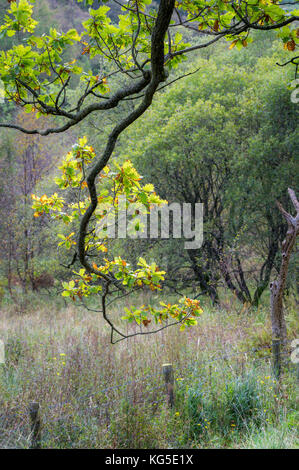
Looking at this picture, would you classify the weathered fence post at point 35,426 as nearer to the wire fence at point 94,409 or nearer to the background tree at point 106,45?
the wire fence at point 94,409

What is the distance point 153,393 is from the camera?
14.0 feet

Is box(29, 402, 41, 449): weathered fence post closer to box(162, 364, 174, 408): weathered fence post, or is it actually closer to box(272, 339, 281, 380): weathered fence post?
box(162, 364, 174, 408): weathered fence post

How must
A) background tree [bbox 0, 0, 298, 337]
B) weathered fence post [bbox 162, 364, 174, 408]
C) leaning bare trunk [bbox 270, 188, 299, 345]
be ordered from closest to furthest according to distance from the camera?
1. background tree [bbox 0, 0, 298, 337]
2. weathered fence post [bbox 162, 364, 174, 408]
3. leaning bare trunk [bbox 270, 188, 299, 345]

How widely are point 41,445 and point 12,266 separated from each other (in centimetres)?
1128

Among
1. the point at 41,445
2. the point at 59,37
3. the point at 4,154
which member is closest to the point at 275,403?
the point at 41,445

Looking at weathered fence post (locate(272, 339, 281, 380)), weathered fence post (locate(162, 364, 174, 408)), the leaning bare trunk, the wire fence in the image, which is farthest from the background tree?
the leaning bare trunk

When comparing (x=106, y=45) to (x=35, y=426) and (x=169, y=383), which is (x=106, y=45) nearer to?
(x=35, y=426)

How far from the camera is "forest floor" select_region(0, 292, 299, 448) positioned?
3.51 metres

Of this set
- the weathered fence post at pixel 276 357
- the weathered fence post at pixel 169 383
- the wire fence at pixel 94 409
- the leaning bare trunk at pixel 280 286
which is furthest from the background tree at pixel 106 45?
the leaning bare trunk at pixel 280 286

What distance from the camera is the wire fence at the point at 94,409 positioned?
3332 mm

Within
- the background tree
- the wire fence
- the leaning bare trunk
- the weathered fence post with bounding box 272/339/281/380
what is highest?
the background tree

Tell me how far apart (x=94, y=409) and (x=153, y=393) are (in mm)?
655

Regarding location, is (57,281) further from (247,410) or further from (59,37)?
(59,37)

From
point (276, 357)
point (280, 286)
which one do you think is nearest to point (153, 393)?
point (276, 357)
